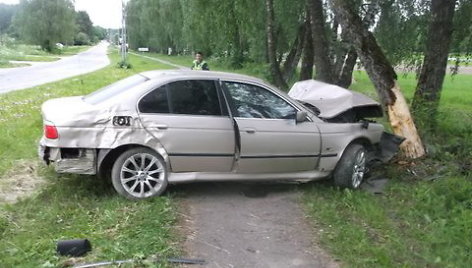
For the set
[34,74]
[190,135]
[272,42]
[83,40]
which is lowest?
[83,40]

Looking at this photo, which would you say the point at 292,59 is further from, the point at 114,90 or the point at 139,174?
the point at 139,174

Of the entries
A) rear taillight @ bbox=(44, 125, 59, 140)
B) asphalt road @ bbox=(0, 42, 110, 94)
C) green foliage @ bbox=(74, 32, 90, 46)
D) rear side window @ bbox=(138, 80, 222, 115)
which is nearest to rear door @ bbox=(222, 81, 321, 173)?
rear side window @ bbox=(138, 80, 222, 115)

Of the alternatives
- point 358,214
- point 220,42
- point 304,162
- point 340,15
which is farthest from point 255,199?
point 220,42

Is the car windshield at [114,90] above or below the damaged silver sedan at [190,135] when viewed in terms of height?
above

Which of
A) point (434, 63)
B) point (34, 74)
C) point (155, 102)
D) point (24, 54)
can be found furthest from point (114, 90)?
point (24, 54)

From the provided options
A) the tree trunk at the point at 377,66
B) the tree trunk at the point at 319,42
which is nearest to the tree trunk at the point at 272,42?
the tree trunk at the point at 319,42

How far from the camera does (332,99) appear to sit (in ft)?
23.9

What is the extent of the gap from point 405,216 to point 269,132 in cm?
190

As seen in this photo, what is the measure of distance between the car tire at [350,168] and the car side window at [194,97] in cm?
193

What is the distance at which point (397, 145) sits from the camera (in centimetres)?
762

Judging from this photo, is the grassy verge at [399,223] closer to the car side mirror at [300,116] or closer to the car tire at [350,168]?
the car tire at [350,168]

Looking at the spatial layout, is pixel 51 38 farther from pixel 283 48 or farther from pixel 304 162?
pixel 304 162

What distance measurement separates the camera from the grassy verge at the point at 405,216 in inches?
192

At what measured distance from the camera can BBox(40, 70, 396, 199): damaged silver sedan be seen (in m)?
5.70
